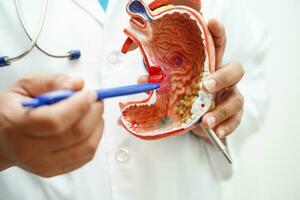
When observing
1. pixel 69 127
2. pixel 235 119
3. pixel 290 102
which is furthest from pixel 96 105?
pixel 290 102

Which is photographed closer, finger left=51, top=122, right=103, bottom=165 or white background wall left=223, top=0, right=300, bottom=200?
finger left=51, top=122, right=103, bottom=165

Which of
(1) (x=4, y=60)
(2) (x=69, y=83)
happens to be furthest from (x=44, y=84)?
(1) (x=4, y=60)

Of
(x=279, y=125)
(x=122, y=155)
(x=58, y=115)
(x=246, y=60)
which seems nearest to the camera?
(x=58, y=115)

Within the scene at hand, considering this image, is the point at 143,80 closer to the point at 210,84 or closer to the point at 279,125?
the point at 210,84

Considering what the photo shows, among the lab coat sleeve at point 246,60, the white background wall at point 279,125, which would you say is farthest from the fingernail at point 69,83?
the white background wall at point 279,125

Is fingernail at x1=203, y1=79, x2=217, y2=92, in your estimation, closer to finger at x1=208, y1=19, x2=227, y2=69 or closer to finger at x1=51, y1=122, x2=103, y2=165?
finger at x1=208, y1=19, x2=227, y2=69

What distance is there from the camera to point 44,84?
373 millimetres

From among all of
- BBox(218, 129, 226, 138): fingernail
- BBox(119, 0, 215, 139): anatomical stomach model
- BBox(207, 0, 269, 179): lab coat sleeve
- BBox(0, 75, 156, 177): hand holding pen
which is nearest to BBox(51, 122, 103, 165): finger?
BBox(0, 75, 156, 177): hand holding pen

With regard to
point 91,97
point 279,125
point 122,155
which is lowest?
point 279,125

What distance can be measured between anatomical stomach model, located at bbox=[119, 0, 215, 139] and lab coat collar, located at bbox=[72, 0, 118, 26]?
0.32 feet

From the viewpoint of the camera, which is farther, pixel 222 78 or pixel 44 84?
pixel 222 78

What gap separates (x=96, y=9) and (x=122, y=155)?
0.28 m

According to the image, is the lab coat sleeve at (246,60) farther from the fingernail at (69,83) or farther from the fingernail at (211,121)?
the fingernail at (69,83)

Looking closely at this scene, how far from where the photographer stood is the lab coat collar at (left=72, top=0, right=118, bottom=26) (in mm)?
613
